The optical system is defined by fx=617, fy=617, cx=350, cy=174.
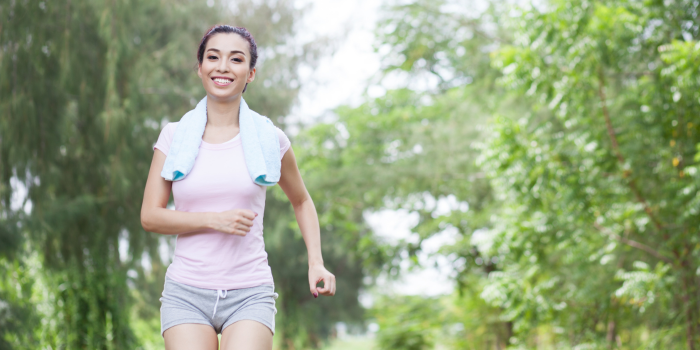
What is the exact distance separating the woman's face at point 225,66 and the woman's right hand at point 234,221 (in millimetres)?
436

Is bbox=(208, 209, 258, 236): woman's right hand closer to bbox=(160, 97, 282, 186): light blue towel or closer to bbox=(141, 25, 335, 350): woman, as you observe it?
bbox=(141, 25, 335, 350): woman

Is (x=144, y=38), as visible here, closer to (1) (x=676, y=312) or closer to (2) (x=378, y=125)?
(2) (x=378, y=125)

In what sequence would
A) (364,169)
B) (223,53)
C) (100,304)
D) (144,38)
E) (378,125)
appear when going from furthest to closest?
(378,125), (364,169), (144,38), (100,304), (223,53)

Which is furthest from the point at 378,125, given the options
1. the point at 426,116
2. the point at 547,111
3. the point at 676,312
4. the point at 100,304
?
the point at 676,312

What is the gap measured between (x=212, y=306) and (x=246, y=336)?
15 centimetres

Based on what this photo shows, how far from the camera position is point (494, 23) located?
9500 mm

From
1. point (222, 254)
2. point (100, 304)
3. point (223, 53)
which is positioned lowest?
point (222, 254)

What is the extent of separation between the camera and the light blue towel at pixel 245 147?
1.84m

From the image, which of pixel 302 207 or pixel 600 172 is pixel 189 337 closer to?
pixel 302 207

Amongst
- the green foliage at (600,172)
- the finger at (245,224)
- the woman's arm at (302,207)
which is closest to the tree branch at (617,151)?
the green foliage at (600,172)

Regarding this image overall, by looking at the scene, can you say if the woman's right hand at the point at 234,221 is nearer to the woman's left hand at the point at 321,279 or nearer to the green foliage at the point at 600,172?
the woman's left hand at the point at 321,279

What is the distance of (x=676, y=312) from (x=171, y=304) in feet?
18.4

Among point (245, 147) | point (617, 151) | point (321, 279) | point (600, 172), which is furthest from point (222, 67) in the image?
point (600, 172)

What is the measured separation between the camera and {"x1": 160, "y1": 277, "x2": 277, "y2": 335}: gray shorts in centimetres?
179
